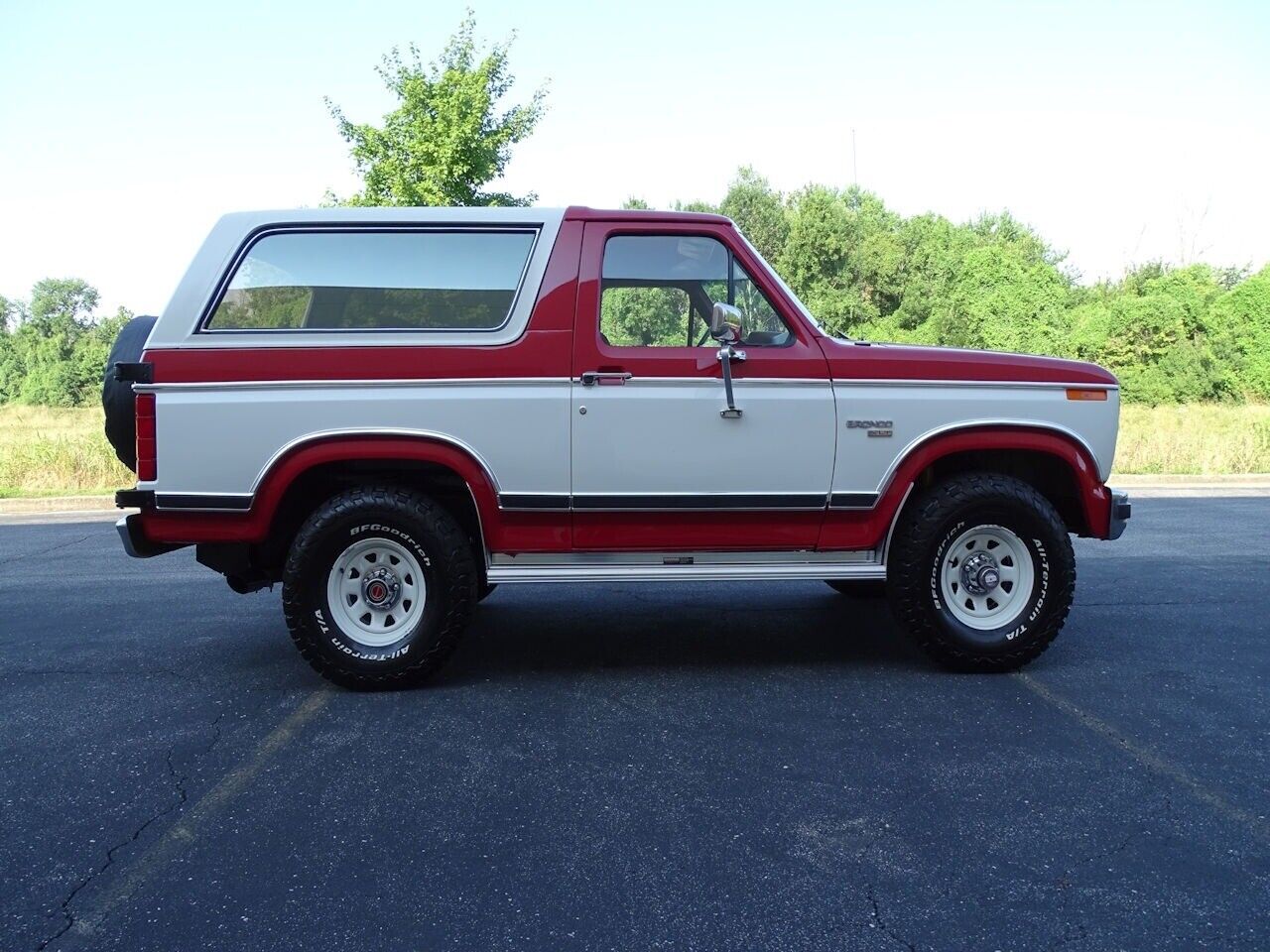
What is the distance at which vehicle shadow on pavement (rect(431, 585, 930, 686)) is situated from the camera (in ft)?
17.7

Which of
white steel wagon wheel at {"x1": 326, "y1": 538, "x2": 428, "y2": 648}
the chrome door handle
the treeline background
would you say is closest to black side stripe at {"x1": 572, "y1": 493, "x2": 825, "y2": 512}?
the chrome door handle

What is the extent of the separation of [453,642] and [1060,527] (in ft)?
9.79

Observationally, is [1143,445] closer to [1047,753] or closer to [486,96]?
[486,96]

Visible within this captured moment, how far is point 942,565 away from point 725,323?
1624 mm

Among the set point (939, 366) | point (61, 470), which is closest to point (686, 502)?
point (939, 366)

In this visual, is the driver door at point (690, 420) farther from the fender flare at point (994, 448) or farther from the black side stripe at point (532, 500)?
the fender flare at point (994, 448)

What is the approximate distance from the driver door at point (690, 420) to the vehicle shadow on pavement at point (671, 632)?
0.76 m

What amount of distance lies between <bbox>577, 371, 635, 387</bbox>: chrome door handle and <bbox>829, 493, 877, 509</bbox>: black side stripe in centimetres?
114

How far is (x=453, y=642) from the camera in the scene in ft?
16.3

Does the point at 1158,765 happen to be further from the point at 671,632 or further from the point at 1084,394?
the point at 671,632

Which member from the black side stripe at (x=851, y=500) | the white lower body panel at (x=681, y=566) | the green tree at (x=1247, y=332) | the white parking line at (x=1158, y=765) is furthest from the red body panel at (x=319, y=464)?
the green tree at (x=1247, y=332)

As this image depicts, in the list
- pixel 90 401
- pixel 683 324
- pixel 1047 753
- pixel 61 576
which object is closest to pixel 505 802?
pixel 1047 753

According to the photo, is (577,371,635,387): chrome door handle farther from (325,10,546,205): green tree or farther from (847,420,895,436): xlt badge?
(325,10,546,205): green tree

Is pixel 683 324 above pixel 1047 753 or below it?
above
